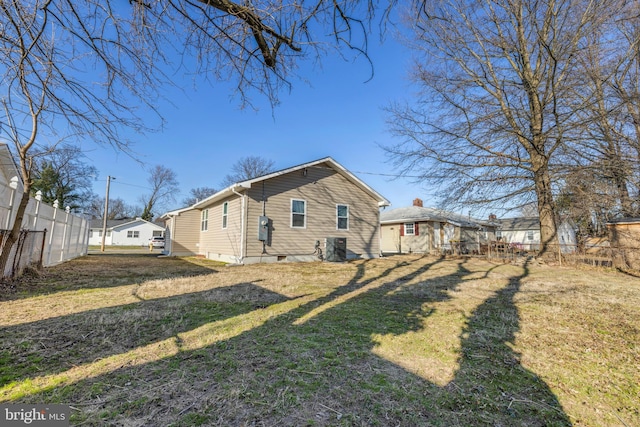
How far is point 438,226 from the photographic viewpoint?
20.7 metres

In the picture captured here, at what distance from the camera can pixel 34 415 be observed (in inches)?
71.1

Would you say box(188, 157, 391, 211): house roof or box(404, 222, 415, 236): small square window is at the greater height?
box(188, 157, 391, 211): house roof

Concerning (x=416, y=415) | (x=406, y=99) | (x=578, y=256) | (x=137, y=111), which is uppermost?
(x=406, y=99)

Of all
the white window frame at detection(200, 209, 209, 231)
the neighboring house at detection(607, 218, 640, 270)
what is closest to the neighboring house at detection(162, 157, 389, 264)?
the white window frame at detection(200, 209, 209, 231)

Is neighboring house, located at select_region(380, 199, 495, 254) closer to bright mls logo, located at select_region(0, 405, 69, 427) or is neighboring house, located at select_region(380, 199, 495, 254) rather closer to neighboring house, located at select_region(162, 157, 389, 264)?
neighboring house, located at select_region(162, 157, 389, 264)

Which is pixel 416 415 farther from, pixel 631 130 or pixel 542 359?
pixel 631 130

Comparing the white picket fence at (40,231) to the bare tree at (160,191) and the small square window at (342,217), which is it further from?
the bare tree at (160,191)

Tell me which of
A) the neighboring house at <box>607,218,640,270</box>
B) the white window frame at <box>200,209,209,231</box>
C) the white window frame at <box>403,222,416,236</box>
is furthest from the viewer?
the white window frame at <box>403,222,416,236</box>

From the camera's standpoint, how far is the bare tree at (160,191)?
42.8 m

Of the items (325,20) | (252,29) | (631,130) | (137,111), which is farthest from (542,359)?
(631,130)

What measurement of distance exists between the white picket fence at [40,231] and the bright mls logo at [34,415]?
4414 mm

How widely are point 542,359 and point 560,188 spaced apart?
1073cm

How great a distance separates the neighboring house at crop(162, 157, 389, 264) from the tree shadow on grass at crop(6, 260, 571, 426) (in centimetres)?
776

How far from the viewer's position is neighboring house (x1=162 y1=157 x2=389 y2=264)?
1091 cm
